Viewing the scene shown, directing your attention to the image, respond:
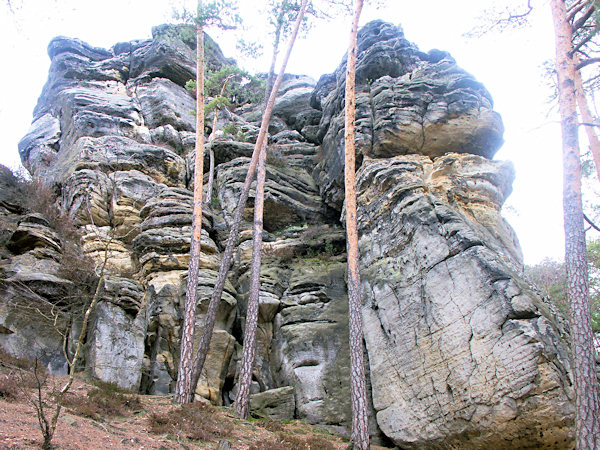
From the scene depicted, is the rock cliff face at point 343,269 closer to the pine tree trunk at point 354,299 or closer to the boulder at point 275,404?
→ the boulder at point 275,404

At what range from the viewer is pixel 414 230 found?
13344 millimetres

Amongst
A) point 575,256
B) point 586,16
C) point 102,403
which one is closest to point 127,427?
point 102,403

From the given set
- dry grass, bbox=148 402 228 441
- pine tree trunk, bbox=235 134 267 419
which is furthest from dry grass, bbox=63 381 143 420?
pine tree trunk, bbox=235 134 267 419

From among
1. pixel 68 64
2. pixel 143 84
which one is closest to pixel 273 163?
pixel 143 84

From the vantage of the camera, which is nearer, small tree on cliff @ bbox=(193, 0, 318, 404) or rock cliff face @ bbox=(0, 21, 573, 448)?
rock cliff face @ bbox=(0, 21, 573, 448)

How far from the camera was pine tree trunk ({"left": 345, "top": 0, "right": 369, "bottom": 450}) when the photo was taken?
31.7 ft

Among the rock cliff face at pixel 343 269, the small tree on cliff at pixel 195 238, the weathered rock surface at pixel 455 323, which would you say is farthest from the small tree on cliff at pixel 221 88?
the weathered rock surface at pixel 455 323

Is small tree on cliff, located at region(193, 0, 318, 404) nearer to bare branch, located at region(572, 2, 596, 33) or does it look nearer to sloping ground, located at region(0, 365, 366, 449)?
sloping ground, located at region(0, 365, 366, 449)

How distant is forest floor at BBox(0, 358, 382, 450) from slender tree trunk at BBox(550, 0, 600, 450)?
5.14m

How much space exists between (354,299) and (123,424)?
6.22 metres

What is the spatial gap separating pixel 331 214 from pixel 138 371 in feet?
37.1

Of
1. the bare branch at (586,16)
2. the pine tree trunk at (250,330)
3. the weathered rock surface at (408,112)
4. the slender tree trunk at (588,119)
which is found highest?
the weathered rock surface at (408,112)

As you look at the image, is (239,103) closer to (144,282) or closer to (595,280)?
(144,282)

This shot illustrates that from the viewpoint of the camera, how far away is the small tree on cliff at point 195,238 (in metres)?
10.9
